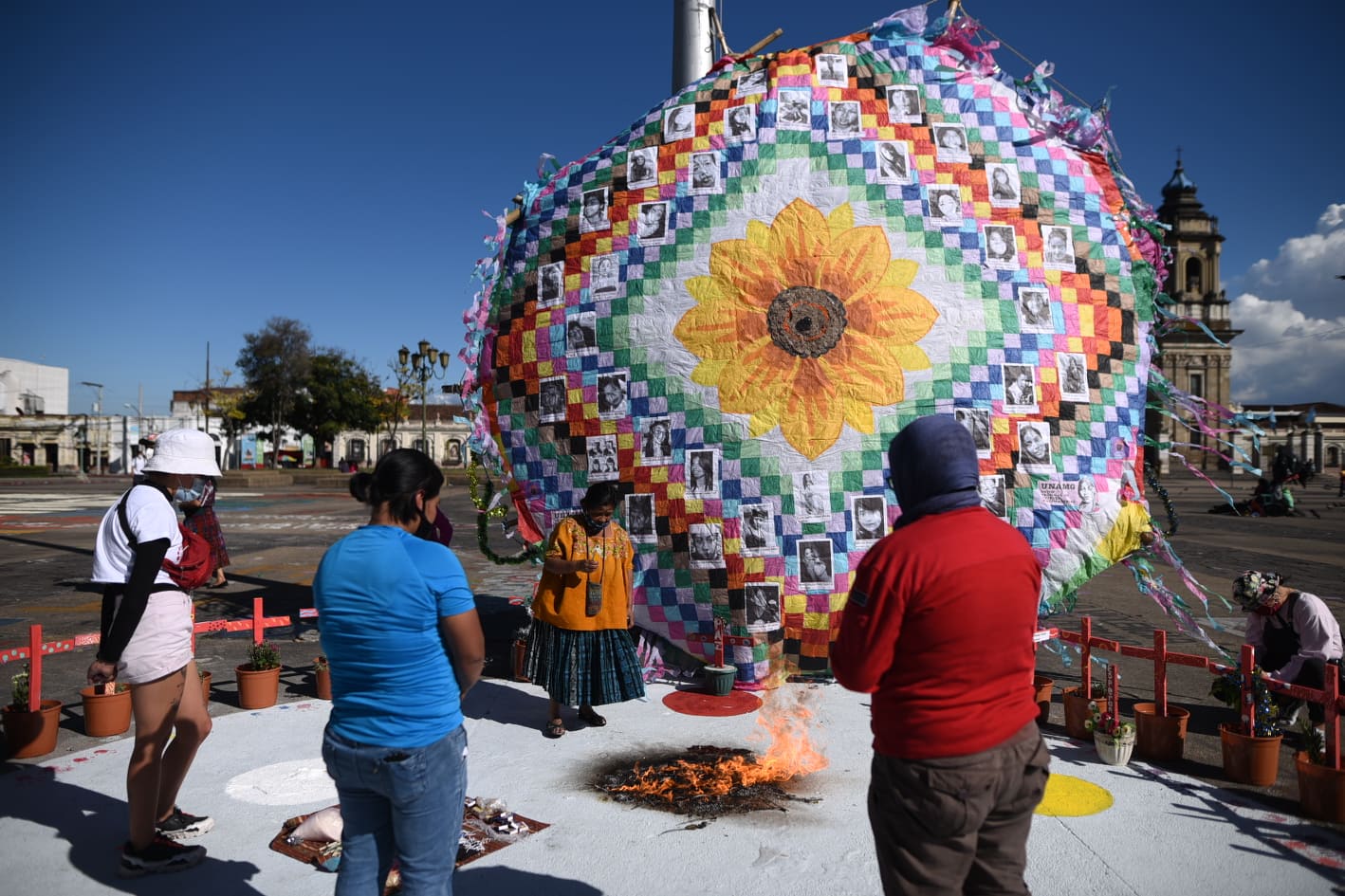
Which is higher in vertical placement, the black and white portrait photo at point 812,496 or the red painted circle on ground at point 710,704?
the black and white portrait photo at point 812,496

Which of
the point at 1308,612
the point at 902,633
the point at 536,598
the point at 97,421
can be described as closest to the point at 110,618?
the point at 536,598

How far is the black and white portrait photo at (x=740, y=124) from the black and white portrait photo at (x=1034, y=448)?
280 cm

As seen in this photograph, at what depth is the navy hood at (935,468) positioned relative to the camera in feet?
7.34

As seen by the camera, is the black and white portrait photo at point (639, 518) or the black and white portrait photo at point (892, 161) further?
the black and white portrait photo at point (639, 518)

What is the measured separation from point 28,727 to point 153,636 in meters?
2.48

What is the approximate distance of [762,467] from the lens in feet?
19.1

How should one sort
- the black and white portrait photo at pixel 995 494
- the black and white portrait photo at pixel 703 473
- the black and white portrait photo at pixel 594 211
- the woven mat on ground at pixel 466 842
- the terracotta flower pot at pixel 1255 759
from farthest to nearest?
the black and white portrait photo at pixel 594 211 → the black and white portrait photo at pixel 703 473 → the black and white portrait photo at pixel 995 494 → the terracotta flower pot at pixel 1255 759 → the woven mat on ground at pixel 466 842

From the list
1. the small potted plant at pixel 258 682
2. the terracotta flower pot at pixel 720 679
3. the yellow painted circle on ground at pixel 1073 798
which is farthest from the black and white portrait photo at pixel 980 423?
the small potted plant at pixel 258 682

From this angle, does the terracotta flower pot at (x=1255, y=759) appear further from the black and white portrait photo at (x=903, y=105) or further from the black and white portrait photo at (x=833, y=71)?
the black and white portrait photo at (x=833, y=71)

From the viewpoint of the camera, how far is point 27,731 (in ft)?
16.8

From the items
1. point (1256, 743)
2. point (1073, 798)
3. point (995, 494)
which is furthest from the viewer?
point (995, 494)

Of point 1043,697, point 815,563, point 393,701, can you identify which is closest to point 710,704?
point 815,563

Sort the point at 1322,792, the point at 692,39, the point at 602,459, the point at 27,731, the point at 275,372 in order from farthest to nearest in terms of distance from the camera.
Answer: the point at 275,372
the point at 692,39
the point at 602,459
the point at 27,731
the point at 1322,792

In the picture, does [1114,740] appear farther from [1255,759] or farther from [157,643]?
[157,643]
